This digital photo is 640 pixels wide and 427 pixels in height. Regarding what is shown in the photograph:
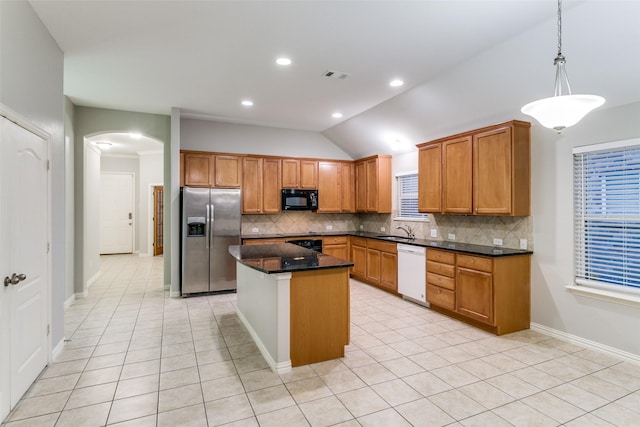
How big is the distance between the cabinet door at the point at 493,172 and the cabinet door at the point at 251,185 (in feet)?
12.2

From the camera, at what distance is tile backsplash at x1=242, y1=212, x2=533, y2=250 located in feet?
13.5

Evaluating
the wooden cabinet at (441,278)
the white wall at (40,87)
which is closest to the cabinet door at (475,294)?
the wooden cabinet at (441,278)

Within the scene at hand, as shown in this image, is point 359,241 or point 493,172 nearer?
point 493,172

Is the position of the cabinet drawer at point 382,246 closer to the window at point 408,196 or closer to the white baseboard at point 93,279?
the window at point 408,196

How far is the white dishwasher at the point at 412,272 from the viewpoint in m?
4.70

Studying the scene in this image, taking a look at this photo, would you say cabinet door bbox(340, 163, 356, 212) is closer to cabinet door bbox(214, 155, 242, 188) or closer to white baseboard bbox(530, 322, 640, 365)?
cabinet door bbox(214, 155, 242, 188)

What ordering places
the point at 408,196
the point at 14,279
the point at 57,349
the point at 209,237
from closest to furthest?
the point at 14,279 → the point at 57,349 → the point at 209,237 → the point at 408,196

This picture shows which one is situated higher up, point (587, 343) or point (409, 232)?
point (409, 232)

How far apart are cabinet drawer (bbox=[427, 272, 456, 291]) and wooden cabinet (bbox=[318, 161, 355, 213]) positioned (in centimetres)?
283

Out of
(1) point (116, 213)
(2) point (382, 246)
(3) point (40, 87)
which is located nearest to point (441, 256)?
(2) point (382, 246)

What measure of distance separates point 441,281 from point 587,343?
1566mm

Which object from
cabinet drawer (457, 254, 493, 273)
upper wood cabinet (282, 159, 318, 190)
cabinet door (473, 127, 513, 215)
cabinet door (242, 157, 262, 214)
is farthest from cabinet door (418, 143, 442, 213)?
cabinet door (242, 157, 262, 214)

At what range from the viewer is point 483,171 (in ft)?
13.3

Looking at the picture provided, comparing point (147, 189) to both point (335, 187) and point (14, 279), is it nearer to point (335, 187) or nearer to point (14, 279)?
point (335, 187)
